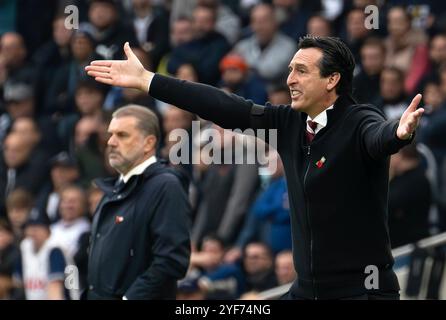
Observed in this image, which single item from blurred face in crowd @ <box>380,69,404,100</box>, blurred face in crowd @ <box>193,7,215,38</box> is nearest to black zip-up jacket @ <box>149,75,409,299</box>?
blurred face in crowd @ <box>380,69,404,100</box>

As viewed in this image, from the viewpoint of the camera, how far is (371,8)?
11383 millimetres

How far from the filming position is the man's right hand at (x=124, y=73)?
607 cm

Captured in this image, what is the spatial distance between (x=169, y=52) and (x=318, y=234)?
23.3 ft

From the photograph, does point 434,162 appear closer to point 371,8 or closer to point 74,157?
point 371,8

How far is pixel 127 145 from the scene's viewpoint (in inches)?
293

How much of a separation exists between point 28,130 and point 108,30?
1299mm

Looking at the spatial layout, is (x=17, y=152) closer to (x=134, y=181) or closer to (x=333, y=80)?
(x=134, y=181)

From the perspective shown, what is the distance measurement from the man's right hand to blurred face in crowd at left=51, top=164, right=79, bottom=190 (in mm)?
5755

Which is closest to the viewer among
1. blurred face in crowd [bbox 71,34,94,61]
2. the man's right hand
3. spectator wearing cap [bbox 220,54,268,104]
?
the man's right hand

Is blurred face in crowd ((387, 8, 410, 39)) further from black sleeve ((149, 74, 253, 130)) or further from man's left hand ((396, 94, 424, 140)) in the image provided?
man's left hand ((396, 94, 424, 140))

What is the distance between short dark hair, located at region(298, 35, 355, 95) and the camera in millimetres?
5980
